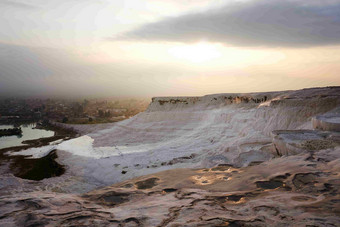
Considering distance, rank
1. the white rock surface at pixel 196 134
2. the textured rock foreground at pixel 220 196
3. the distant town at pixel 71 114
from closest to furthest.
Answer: the textured rock foreground at pixel 220 196 < the white rock surface at pixel 196 134 < the distant town at pixel 71 114

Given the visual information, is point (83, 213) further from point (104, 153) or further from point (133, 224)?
point (104, 153)

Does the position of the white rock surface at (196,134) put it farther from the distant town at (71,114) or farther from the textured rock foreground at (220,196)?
the distant town at (71,114)

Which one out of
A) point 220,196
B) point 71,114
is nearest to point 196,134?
point 220,196

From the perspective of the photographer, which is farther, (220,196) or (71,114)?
(71,114)

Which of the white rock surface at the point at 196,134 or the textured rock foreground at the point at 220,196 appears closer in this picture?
the textured rock foreground at the point at 220,196

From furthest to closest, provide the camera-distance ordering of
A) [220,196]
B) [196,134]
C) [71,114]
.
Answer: [71,114]
[196,134]
[220,196]

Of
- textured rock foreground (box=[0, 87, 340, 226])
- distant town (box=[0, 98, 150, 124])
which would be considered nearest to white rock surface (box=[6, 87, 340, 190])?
textured rock foreground (box=[0, 87, 340, 226])

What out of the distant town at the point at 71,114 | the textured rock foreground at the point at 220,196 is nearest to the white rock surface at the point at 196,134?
the textured rock foreground at the point at 220,196

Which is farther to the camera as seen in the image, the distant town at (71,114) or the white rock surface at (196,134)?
the distant town at (71,114)

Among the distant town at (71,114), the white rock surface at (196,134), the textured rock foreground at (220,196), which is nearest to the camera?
the textured rock foreground at (220,196)

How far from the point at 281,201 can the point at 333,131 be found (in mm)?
7760

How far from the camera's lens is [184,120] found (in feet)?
90.5

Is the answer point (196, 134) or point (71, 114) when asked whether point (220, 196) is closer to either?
point (196, 134)

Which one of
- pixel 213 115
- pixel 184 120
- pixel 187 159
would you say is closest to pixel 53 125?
pixel 184 120
